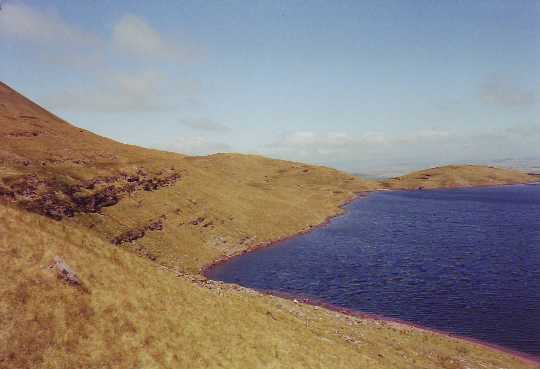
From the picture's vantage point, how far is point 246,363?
2489cm

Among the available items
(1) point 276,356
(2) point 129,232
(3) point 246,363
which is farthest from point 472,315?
(2) point 129,232

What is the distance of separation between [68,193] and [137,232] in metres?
15.5

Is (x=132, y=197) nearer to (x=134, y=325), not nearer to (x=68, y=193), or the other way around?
(x=68, y=193)

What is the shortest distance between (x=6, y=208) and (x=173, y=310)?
14.4 metres

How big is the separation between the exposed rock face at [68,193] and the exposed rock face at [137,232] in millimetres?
8281

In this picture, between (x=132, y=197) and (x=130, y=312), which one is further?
(x=132, y=197)

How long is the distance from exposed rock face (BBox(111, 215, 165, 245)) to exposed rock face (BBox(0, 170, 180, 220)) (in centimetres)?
828

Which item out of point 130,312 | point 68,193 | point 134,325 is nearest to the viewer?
point 134,325

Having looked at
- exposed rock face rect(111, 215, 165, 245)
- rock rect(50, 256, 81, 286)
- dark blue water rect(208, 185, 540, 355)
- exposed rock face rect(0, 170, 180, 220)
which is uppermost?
exposed rock face rect(0, 170, 180, 220)

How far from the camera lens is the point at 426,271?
69000mm

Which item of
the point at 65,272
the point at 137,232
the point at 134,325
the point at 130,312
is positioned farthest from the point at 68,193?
the point at 134,325

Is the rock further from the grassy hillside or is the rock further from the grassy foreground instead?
the grassy hillside

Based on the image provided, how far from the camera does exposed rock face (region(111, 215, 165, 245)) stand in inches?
2763

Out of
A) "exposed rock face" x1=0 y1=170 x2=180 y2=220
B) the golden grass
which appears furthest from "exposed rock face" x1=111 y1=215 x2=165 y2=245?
the golden grass
